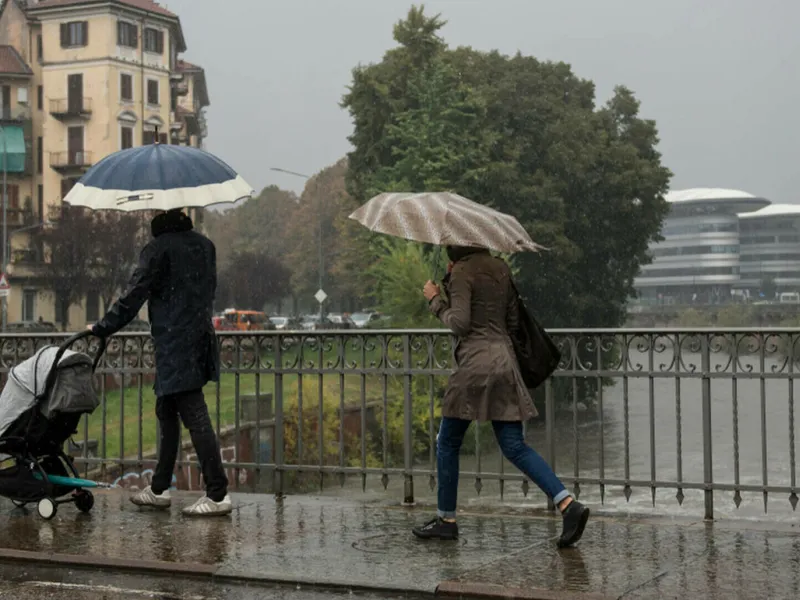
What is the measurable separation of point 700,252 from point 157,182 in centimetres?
18015

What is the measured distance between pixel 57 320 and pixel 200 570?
232 feet

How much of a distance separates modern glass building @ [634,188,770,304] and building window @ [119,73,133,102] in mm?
110984

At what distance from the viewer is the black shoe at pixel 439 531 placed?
789cm

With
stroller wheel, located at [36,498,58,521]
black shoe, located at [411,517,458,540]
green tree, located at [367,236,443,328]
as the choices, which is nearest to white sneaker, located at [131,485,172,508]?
stroller wheel, located at [36,498,58,521]

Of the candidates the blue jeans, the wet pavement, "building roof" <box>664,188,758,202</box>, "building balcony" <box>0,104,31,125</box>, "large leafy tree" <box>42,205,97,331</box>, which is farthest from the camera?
"building roof" <box>664,188,758,202</box>

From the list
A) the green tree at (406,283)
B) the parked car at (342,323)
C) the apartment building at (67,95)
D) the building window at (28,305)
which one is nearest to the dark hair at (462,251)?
the green tree at (406,283)

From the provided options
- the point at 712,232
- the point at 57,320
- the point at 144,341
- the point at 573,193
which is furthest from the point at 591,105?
the point at 712,232

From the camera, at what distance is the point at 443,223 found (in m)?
7.58

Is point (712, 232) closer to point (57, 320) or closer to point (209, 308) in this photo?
point (57, 320)

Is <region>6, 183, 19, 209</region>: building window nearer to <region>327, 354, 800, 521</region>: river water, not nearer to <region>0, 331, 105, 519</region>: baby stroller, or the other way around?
<region>327, 354, 800, 521</region>: river water

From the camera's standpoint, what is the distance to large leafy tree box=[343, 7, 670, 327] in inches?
2184

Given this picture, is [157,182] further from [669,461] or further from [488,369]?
[669,461]

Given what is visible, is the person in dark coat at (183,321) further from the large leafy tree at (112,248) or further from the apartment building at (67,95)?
the apartment building at (67,95)

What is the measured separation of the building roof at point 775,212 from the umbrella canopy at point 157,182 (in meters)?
188
